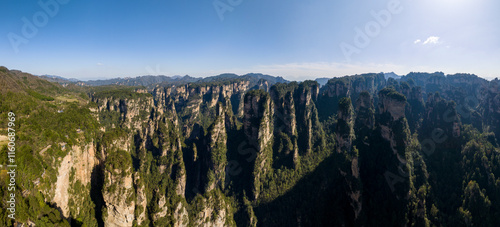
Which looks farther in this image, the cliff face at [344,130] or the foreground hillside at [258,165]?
the cliff face at [344,130]

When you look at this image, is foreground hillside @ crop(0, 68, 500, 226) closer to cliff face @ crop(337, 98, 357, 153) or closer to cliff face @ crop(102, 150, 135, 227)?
cliff face @ crop(102, 150, 135, 227)

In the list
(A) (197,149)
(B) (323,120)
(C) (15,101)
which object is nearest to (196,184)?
(A) (197,149)

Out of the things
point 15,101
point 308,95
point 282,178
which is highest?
point 308,95

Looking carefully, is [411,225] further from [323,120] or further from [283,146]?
[323,120]

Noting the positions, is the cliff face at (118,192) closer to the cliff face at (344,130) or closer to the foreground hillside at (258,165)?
the foreground hillside at (258,165)

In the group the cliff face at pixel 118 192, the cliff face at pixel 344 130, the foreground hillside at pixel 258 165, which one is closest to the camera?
the foreground hillside at pixel 258 165

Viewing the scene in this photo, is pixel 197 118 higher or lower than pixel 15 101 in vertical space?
lower

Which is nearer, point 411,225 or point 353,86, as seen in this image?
point 411,225

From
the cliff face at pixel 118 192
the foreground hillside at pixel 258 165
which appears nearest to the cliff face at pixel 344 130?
the foreground hillside at pixel 258 165

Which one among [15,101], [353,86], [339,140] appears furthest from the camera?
[353,86]
